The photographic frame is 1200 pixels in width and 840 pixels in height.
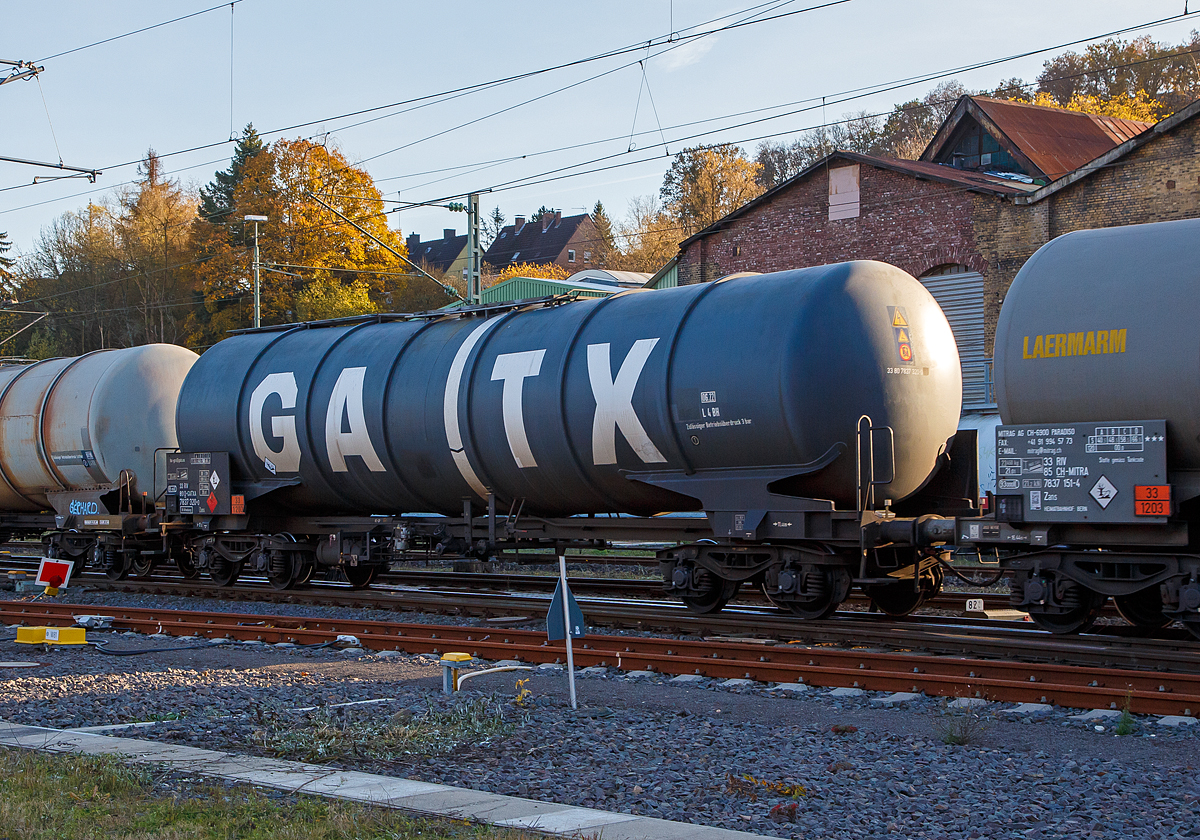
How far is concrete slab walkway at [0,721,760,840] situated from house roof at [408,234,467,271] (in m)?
110

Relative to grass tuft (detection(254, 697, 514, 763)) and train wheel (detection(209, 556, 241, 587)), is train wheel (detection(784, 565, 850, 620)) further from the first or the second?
train wheel (detection(209, 556, 241, 587))

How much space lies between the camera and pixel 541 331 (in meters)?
14.5

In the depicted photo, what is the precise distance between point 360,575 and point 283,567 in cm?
120

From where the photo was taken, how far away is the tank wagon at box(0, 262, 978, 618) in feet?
39.8

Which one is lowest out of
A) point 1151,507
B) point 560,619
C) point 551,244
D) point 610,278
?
point 560,619

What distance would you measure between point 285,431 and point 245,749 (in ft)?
32.5

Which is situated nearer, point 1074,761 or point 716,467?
point 1074,761

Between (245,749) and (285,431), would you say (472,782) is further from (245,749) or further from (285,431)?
(285,431)

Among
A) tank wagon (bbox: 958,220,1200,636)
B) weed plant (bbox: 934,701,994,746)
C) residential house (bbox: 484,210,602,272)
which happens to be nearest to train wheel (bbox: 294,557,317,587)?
tank wagon (bbox: 958,220,1200,636)

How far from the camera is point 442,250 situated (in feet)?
395

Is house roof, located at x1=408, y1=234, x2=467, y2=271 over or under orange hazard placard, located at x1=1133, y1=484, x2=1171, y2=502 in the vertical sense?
over

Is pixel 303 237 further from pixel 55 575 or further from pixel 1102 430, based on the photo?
pixel 1102 430

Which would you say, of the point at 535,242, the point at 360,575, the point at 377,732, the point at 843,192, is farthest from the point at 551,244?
the point at 377,732

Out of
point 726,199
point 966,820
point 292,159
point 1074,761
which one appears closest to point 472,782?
point 966,820
